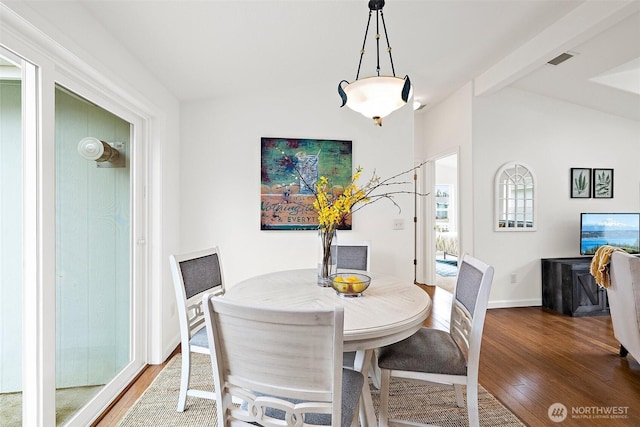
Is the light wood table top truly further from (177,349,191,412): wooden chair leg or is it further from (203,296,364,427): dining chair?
(177,349,191,412): wooden chair leg

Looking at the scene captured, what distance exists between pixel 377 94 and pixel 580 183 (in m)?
3.86

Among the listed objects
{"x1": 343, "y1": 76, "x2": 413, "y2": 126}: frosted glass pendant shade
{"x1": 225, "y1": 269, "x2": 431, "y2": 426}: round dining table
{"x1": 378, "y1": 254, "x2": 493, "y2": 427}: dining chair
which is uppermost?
{"x1": 343, "y1": 76, "x2": 413, "y2": 126}: frosted glass pendant shade

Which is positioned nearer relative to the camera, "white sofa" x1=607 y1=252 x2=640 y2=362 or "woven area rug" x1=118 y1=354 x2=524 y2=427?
"woven area rug" x1=118 y1=354 x2=524 y2=427

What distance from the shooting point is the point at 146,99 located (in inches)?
91.7

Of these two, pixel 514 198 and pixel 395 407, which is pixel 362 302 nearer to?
pixel 395 407

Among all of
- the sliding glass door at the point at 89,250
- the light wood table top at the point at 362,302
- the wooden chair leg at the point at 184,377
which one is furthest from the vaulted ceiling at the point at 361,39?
the wooden chair leg at the point at 184,377

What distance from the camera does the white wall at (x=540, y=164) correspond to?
398cm

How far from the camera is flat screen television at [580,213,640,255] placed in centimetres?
402

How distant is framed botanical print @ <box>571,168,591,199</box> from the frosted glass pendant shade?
3573mm

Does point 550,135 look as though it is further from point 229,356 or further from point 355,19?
point 229,356

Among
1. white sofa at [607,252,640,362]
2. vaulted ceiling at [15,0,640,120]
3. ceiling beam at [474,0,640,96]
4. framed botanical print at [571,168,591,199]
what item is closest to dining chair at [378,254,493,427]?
white sofa at [607,252,640,362]

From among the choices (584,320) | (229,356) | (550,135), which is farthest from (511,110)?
(229,356)

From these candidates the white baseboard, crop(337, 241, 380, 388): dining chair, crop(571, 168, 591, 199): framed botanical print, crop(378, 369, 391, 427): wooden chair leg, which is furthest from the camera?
crop(571, 168, 591, 199): framed botanical print

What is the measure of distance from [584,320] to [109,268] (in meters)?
4.61
